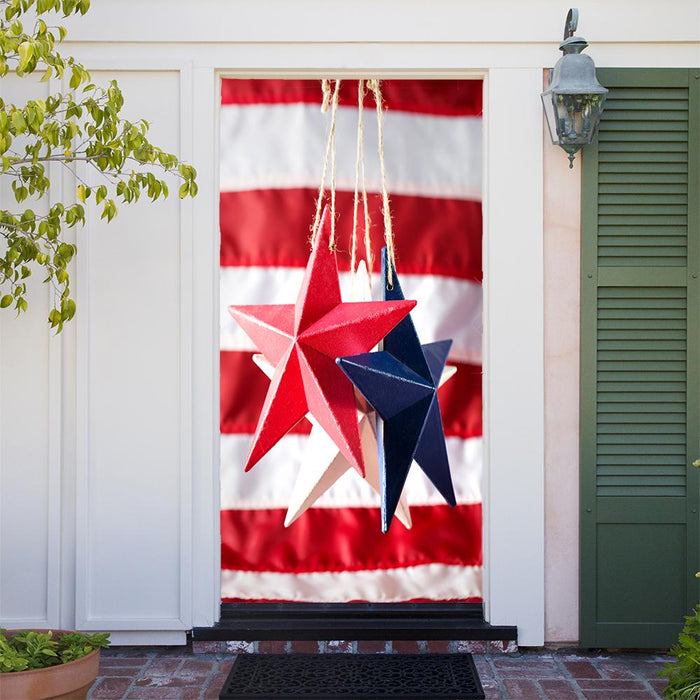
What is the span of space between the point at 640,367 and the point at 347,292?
150 cm

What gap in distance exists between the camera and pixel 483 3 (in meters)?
4.43

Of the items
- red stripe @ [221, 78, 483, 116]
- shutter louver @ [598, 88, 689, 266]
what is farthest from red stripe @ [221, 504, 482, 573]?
red stripe @ [221, 78, 483, 116]

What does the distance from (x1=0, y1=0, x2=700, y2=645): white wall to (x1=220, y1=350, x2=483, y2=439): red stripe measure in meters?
0.41

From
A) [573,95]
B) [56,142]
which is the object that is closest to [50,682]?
[56,142]

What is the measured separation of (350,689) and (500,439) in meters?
1.32

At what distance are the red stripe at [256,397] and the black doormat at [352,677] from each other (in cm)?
114

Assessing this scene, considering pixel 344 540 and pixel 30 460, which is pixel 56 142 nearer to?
pixel 30 460

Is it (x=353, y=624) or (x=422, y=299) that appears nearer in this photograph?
(x=353, y=624)

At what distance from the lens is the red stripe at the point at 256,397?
488 centimetres

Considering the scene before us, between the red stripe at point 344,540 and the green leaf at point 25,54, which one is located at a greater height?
the green leaf at point 25,54

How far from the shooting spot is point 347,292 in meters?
4.88

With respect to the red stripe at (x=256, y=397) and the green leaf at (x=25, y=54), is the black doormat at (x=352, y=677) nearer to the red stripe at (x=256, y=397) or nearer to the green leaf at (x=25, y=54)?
the red stripe at (x=256, y=397)

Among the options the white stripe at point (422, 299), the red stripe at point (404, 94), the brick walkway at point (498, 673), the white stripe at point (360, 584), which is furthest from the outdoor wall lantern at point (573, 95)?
the brick walkway at point (498, 673)

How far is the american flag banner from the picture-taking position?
15.9ft
